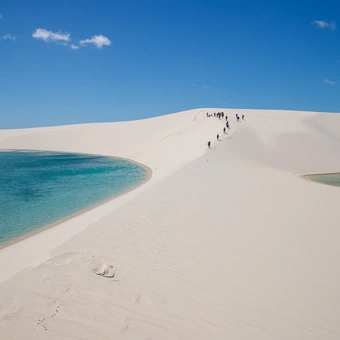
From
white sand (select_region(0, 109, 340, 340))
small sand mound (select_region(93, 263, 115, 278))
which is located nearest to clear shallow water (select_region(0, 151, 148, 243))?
white sand (select_region(0, 109, 340, 340))

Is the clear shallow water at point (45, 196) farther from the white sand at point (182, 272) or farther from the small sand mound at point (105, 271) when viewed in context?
the small sand mound at point (105, 271)

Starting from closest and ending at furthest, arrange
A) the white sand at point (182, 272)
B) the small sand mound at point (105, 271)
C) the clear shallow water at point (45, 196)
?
the white sand at point (182, 272) → the small sand mound at point (105, 271) → the clear shallow water at point (45, 196)

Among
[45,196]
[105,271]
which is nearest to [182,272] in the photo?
[105,271]

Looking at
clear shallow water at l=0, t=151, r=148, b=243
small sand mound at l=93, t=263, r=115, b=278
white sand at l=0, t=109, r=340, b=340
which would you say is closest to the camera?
white sand at l=0, t=109, r=340, b=340

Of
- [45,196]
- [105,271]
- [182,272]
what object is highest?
[182,272]

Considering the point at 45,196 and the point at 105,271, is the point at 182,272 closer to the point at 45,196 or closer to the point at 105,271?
the point at 105,271

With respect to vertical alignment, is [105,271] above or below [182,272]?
below

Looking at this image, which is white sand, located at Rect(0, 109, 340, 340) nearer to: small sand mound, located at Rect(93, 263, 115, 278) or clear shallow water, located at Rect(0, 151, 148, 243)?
small sand mound, located at Rect(93, 263, 115, 278)

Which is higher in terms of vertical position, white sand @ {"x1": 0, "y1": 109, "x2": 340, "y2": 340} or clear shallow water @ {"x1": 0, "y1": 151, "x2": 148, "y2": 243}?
white sand @ {"x1": 0, "y1": 109, "x2": 340, "y2": 340}

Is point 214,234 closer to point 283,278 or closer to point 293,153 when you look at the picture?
point 283,278

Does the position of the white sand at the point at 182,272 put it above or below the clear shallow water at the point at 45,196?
above

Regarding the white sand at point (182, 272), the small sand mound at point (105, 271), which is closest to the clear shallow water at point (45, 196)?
the white sand at point (182, 272)
